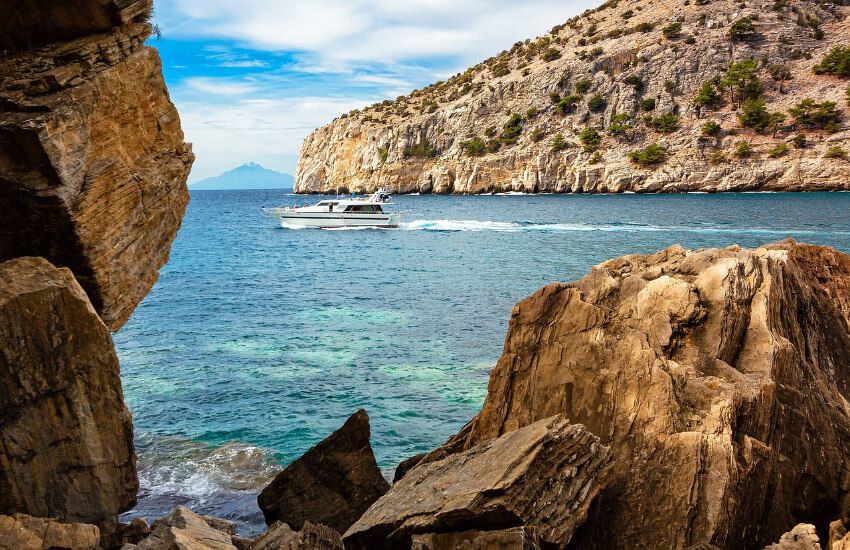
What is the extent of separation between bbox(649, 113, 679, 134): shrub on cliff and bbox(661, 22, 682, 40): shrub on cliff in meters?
21.2

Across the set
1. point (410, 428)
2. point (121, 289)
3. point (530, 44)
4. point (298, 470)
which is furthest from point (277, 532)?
point (530, 44)

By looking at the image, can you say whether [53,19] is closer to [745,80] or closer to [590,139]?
[590,139]

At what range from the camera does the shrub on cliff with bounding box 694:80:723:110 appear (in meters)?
98.7

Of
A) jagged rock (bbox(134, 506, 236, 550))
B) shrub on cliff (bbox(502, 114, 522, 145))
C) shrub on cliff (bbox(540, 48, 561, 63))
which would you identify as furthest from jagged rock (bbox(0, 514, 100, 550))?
shrub on cliff (bbox(540, 48, 561, 63))

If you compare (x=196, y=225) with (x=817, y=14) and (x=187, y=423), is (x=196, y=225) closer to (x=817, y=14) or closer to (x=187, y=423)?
(x=187, y=423)

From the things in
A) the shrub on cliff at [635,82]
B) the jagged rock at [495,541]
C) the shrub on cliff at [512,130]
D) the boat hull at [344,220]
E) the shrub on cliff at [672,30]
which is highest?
the shrub on cliff at [672,30]

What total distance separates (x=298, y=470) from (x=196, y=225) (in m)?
Result: 74.4

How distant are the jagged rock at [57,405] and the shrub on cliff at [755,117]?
345 ft

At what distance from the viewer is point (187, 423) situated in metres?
13.6

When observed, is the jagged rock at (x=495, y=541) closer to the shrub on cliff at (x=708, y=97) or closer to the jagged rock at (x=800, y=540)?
the jagged rock at (x=800, y=540)

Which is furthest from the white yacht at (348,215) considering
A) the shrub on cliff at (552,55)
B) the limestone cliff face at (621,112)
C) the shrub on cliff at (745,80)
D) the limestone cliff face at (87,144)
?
the shrub on cliff at (552,55)

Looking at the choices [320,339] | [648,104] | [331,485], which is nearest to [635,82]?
[648,104]

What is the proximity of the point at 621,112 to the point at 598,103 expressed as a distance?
528 cm

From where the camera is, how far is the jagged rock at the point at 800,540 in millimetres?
4809
